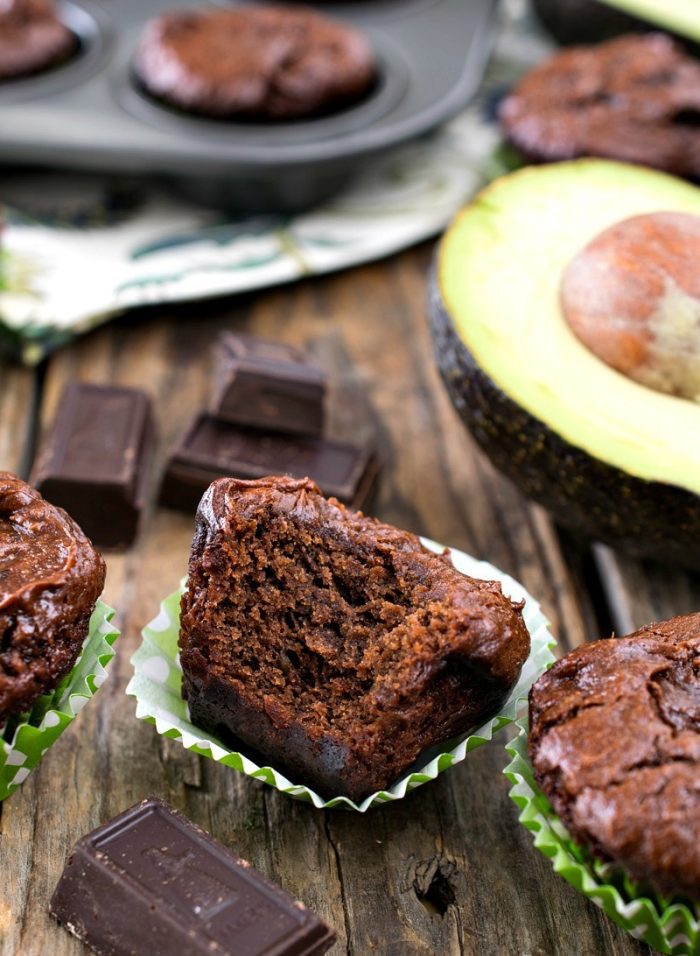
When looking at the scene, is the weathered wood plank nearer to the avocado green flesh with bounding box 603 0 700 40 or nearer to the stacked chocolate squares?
the stacked chocolate squares

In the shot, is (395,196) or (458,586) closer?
(458,586)

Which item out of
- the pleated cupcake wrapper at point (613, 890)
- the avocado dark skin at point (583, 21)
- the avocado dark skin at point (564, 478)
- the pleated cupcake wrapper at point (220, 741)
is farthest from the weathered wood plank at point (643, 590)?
the avocado dark skin at point (583, 21)

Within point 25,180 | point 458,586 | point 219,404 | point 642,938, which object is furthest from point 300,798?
point 25,180

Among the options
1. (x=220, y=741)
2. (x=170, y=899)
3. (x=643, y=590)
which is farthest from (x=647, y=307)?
(x=170, y=899)

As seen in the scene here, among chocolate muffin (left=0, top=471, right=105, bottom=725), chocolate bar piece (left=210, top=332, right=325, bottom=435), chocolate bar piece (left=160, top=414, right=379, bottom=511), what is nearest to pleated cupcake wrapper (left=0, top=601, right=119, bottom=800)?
chocolate muffin (left=0, top=471, right=105, bottom=725)

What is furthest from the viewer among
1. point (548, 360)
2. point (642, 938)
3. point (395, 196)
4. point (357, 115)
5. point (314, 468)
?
point (395, 196)

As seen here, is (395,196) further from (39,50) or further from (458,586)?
(458,586)
